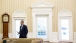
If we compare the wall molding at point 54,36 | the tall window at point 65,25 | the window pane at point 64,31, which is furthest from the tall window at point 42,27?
the window pane at point 64,31

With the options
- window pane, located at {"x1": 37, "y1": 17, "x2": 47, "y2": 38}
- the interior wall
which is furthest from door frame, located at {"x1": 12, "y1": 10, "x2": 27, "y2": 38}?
window pane, located at {"x1": 37, "y1": 17, "x2": 47, "y2": 38}

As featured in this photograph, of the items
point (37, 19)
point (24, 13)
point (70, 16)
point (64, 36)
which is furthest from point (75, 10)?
point (24, 13)

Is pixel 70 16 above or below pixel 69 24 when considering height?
above

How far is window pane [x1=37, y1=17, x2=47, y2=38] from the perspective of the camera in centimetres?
898

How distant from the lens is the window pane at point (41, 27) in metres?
8.98

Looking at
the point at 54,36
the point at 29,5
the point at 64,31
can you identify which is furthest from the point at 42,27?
the point at 29,5

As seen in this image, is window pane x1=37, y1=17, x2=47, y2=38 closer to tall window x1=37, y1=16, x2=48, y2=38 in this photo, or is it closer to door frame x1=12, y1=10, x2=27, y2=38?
tall window x1=37, y1=16, x2=48, y2=38

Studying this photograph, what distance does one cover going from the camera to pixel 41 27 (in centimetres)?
905

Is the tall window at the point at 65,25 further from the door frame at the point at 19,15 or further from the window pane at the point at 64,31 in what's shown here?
the door frame at the point at 19,15

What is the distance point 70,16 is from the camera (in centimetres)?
860

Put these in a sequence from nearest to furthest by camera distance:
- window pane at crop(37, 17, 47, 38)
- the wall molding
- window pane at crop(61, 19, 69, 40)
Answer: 1. the wall molding
2. window pane at crop(61, 19, 69, 40)
3. window pane at crop(37, 17, 47, 38)

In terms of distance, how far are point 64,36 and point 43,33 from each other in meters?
1.49

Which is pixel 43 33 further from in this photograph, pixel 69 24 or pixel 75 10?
pixel 75 10

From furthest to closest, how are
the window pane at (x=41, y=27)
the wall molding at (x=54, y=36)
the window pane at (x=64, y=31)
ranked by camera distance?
1. the window pane at (x=41, y=27)
2. the window pane at (x=64, y=31)
3. the wall molding at (x=54, y=36)
